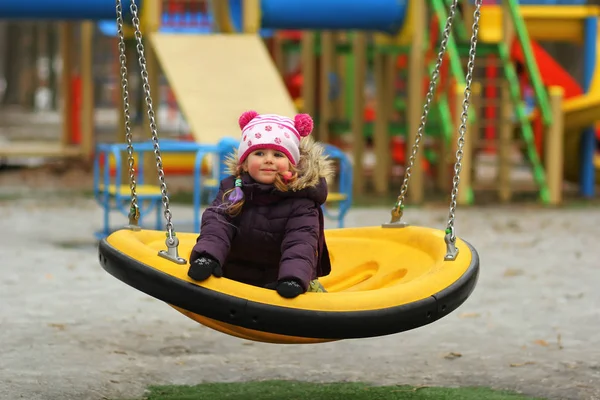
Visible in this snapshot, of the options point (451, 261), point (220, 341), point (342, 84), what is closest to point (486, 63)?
point (342, 84)

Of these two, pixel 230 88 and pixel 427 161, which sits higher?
pixel 230 88

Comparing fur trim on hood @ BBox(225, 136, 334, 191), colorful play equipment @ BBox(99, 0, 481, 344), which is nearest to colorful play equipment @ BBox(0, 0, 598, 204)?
fur trim on hood @ BBox(225, 136, 334, 191)

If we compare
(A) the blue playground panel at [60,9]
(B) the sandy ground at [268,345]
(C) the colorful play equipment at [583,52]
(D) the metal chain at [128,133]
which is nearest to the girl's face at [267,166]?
(D) the metal chain at [128,133]

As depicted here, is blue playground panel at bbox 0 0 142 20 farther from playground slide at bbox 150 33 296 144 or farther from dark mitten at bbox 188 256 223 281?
dark mitten at bbox 188 256 223 281

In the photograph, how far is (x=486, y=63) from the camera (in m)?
12.1

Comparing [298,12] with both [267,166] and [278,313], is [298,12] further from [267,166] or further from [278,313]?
[278,313]

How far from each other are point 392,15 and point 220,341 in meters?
7.33

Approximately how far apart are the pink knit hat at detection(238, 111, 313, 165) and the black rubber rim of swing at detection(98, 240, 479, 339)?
0.66 metres

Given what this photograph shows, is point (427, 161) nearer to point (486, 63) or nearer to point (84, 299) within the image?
point (486, 63)

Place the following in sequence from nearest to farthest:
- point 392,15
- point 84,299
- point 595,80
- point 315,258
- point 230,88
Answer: point 315,258, point 84,299, point 230,88, point 392,15, point 595,80

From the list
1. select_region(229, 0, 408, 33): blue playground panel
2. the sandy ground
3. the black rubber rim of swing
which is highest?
select_region(229, 0, 408, 33): blue playground panel

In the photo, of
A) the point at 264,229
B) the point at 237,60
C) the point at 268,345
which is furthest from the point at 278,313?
the point at 237,60

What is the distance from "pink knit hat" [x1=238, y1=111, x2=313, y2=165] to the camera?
4.03m

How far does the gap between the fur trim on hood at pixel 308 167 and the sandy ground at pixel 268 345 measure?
95 centimetres
